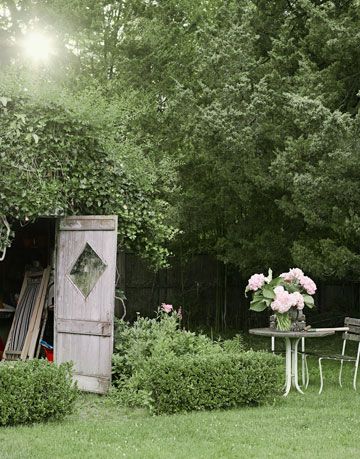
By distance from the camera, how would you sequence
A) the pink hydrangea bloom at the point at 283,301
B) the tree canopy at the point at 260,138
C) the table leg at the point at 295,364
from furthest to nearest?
the tree canopy at the point at 260,138, the table leg at the point at 295,364, the pink hydrangea bloom at the point at 283,301

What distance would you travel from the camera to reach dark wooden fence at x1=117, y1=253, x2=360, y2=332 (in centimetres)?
2016

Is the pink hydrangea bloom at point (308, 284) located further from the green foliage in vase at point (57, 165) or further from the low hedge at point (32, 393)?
the low hedge at point (32, 393)

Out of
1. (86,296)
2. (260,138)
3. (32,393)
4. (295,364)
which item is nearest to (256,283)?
(295,364)

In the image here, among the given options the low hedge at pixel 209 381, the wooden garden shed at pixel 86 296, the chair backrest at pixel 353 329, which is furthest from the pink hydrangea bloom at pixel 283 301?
the wooden garden shed at pixel 86 296

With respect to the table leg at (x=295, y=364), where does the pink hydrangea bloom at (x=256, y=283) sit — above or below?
above

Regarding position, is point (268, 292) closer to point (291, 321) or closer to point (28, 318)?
point (291, 321)

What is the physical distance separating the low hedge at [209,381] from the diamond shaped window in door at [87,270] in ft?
5.79

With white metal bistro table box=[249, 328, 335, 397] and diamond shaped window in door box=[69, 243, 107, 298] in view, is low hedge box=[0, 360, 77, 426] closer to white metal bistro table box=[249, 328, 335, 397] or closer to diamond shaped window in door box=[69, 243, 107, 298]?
diamond shaped window in door box=[69, 243, 107, 298]

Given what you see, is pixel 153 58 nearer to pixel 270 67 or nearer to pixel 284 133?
pixel 270 67

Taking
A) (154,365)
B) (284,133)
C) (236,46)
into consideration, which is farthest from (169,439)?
(236,46)

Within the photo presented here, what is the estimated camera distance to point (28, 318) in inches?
485

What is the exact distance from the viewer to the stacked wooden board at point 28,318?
11.8 metres

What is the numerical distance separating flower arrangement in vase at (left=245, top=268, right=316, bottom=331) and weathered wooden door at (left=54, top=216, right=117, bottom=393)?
1.86m

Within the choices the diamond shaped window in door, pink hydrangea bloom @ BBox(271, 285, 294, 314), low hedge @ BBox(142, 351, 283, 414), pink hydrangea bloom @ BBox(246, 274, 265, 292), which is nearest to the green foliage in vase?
the diamond shaped window in door
